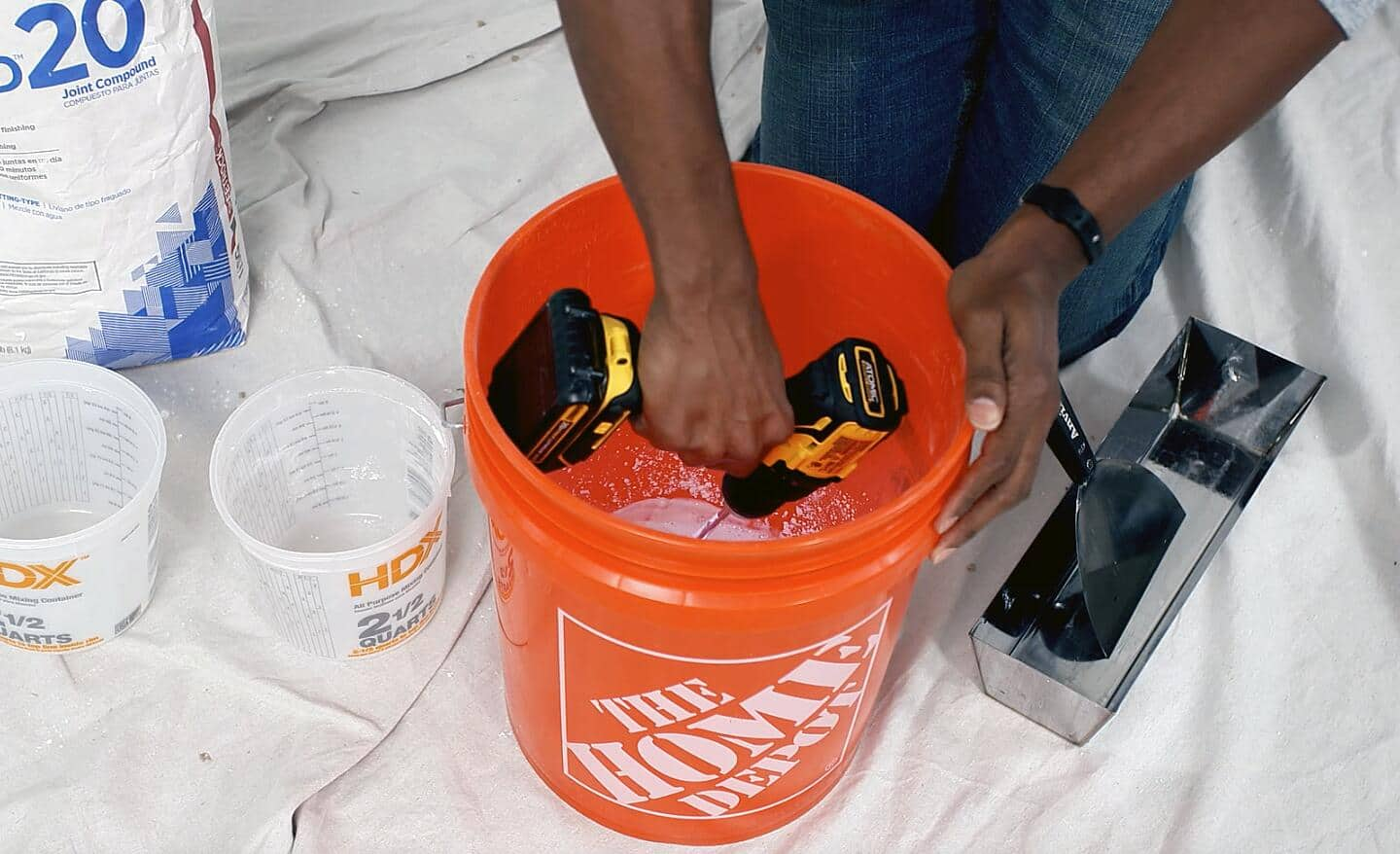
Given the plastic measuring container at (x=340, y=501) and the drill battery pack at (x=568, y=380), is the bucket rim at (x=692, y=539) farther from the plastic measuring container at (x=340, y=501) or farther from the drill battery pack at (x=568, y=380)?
the plastic measuring container at (x=340, y=501)

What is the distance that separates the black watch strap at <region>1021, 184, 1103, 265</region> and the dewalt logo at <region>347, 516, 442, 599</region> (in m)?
0.46

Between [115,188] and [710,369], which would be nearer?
[710,369]

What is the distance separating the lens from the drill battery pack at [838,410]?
0.66m

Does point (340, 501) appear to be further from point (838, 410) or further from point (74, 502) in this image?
point (838, 410)

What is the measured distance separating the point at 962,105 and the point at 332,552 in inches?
24.5

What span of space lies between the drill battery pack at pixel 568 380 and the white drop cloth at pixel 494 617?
347mm

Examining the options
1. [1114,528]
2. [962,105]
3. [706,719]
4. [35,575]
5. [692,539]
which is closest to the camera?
[692,539]

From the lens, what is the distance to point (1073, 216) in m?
0.66

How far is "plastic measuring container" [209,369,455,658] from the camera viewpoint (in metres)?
0.86

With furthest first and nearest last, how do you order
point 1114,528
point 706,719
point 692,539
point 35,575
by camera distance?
point 1114,528, point 35,575, point 706,719, point 692,539

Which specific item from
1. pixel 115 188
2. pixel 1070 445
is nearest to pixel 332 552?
pixel 115 188

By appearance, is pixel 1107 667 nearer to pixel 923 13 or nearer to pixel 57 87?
pixel 923 13

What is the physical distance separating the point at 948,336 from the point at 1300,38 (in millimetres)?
245

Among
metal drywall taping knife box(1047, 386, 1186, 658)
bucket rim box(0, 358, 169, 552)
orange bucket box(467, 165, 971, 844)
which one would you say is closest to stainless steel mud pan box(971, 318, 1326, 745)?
metal drywall taping knife box(1047, 386, 1186, 658)
